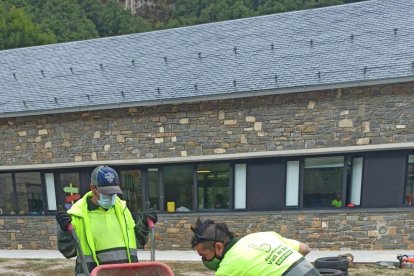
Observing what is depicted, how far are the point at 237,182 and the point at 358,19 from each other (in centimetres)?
557

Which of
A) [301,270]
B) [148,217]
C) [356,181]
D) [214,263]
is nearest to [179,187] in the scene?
[356,181]

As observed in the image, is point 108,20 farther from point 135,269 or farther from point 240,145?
point 135,269

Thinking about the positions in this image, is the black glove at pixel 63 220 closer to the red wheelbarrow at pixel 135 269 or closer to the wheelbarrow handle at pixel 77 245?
the wheelbarrow handle at pixel 77 245

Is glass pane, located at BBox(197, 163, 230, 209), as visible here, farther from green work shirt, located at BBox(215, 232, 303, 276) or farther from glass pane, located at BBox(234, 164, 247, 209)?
green work shirt, located at BBox(215, 232, 303, 276)

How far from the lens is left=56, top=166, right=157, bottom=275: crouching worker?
123 inches

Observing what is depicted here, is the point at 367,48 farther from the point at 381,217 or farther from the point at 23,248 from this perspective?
the point at 23,248

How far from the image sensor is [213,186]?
899cm

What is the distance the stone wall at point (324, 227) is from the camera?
7965mm

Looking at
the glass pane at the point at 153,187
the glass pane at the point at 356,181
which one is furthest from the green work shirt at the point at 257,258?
the glass pane at the point at 153,187

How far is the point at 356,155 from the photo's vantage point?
8.17 metres

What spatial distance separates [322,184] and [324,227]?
38.8 inches

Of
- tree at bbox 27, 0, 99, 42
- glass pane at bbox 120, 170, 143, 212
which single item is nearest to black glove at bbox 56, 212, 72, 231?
glass pane at bbox 120, 170, 143, 212

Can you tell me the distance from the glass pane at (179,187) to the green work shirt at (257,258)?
270 inches

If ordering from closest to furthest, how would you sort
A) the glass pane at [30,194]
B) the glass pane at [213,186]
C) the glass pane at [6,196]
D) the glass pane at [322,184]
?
the glass pane at [322,184], the glass pane at [213,186], the glass pane at [30,194], the glass pane at [6,196]
